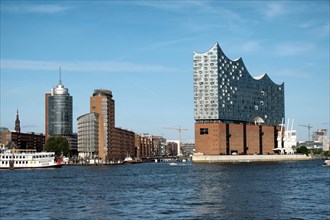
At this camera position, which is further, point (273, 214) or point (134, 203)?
point (134, 203)

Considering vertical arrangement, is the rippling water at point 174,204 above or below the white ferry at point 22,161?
below

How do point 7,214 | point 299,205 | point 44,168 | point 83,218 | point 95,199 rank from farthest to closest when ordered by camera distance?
point 44,168
point 95,199
point 299,205
point 7,214
point 83,218

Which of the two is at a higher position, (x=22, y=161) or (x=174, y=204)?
(x=22, y=161)

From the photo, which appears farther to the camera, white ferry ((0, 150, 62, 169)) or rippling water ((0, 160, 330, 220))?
white ferry ((0, 150, 62, 169))

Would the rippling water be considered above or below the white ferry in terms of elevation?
below

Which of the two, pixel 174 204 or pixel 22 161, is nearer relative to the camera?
pixel 174 204

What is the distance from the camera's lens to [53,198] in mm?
59656

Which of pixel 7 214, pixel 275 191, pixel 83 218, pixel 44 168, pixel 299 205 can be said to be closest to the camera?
pixel 83 218

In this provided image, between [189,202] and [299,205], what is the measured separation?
32.7 ft

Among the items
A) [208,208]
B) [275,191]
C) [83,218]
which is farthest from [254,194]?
[83,218]

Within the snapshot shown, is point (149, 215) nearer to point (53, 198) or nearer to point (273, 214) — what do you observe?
point (273, 214)

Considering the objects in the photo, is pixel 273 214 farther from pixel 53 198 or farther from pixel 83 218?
pixel 53 198

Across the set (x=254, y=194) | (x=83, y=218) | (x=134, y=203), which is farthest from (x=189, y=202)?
(x=83, y=218)

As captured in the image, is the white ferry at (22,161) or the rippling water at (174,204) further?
the white ferry at (22,161)
